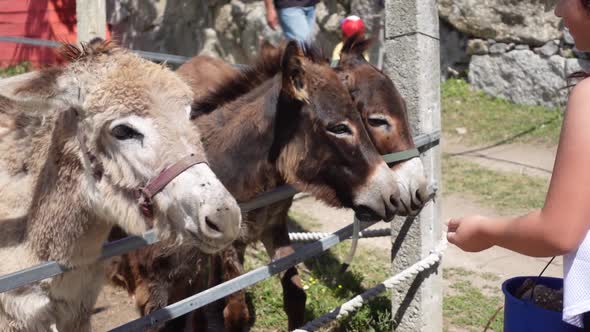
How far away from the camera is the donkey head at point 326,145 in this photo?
3.13m

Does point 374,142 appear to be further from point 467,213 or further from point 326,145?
point 467,213

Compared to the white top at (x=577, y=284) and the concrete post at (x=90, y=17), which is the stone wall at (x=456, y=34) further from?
the white top at (x=577, y=284)

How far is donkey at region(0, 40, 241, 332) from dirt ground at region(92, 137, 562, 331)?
1934 millimetres

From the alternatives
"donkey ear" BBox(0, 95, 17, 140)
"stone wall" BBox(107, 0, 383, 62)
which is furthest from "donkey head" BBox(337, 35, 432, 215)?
"stone wall" BBox(107, 0, 383, 62)

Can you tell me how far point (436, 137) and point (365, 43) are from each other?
2.45 feet

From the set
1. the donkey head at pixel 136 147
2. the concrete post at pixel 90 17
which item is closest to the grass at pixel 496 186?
the concrete post at pixel 90 17

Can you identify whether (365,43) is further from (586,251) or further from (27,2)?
(27,2)

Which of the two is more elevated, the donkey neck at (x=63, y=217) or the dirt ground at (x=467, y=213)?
the donkey neck at (x=63, y=217)

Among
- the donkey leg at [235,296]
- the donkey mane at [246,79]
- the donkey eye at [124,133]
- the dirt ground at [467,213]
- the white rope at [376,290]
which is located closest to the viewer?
the donkey eye at [124,133]

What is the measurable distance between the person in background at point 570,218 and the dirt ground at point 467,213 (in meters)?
3.15

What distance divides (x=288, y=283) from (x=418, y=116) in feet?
4.16

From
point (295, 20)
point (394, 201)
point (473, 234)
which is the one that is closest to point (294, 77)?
point (394, 201)

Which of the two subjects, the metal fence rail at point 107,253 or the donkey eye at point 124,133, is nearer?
the metal fence rail at point 107,253

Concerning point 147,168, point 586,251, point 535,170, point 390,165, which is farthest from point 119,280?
point 535,170
